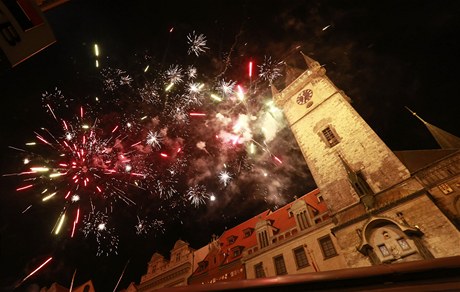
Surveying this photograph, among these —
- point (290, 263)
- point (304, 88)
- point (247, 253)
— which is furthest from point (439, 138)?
point (247, 253)

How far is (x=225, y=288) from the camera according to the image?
8.33 ft

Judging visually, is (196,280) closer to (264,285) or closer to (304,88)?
(304,88)

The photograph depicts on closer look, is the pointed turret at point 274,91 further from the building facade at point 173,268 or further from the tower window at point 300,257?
the building facade at point 173,268

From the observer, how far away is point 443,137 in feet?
71.7

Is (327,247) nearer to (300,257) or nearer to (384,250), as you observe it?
(300,257)

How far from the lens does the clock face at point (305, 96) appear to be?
21644mm

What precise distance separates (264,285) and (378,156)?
1549 centimetres

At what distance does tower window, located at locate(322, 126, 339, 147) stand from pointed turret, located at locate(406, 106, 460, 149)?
31.3ft

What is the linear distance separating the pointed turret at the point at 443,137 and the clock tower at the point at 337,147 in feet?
28.4

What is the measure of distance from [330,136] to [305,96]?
201 inches

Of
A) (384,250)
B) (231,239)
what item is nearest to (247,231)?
(231,239)

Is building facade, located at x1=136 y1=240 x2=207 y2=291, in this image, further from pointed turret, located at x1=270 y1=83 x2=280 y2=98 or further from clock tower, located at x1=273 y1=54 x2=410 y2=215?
pointed turret, located at x1=270 y1=83 x2=280 y2=98

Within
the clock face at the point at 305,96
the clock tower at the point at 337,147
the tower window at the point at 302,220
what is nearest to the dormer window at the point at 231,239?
the tower window at the point at 302,220

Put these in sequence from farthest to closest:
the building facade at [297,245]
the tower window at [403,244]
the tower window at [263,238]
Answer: the tower window at [263,238]
the building facade at [297,245]
the tower window at [403,244]
